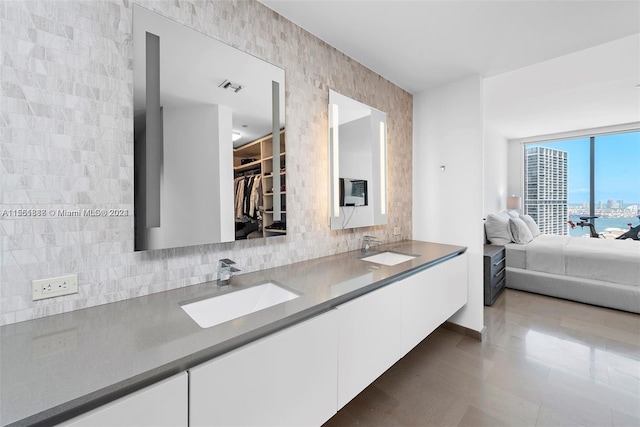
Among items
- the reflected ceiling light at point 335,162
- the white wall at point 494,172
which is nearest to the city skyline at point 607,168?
the white wall at point 494,172

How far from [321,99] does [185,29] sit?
989 millimetres

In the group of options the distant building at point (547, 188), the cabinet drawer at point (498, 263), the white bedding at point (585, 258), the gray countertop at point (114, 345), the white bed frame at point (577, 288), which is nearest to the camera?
the gray countertop at point (114, 345)

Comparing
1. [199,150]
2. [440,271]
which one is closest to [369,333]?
[440,271]

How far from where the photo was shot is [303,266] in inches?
70.6

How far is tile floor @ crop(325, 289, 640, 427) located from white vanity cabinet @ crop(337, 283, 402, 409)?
387 millimetres

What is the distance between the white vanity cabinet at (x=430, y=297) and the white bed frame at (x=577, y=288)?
6.67 feet

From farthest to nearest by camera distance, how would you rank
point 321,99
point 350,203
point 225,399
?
point 350,203 → point 321,99 → point 225,399

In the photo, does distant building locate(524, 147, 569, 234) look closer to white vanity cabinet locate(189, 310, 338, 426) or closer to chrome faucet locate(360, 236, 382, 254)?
chrome faucet locate(360, 236, 382, 254)

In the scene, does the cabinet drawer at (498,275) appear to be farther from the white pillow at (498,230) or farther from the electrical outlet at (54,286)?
the electrical outlet at (54,286)

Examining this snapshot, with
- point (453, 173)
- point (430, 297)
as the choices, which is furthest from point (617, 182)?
point (430, 297)

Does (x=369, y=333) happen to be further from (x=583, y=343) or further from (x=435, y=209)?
(x=583, y=343)

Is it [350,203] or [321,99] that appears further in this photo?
[350,203]

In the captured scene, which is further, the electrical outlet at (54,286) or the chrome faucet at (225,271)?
the chrome faucet at (225,271)

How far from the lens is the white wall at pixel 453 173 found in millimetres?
2568
